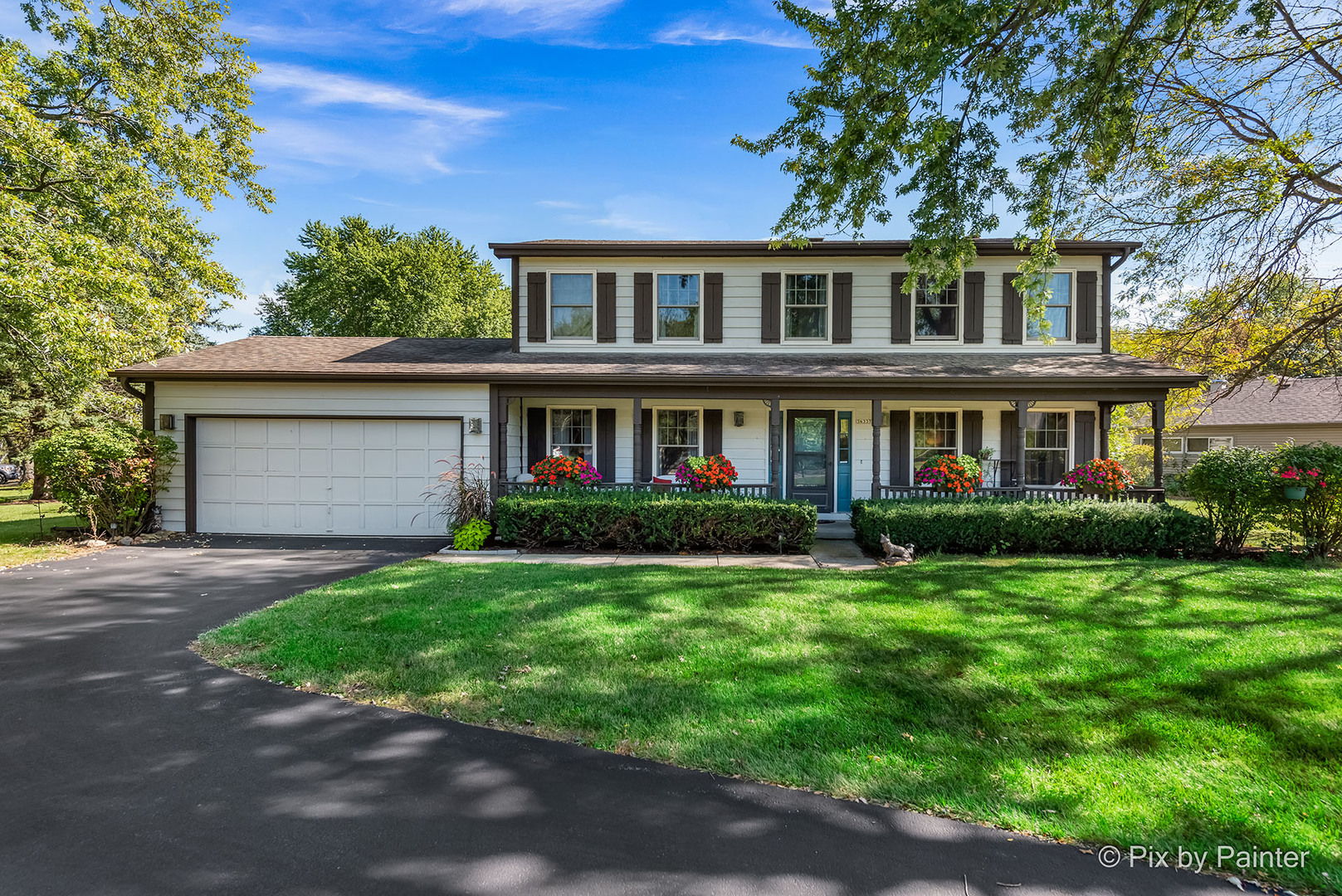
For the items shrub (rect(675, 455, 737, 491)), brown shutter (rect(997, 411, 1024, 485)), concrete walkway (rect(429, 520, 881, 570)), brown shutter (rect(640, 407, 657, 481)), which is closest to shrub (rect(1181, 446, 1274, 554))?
brown shutter (rect(997, 411, 1024, 485))

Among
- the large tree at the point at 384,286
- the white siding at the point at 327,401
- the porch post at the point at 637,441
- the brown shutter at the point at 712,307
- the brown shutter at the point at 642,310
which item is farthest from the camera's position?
the large tree at the point at 384,286

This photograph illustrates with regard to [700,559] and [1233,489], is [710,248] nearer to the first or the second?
[700,559]

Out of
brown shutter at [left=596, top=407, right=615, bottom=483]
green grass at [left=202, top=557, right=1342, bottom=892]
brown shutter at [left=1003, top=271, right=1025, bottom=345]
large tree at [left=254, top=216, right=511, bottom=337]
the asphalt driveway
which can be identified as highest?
large tree at [left=254, top=216, right=511, bottom=337]

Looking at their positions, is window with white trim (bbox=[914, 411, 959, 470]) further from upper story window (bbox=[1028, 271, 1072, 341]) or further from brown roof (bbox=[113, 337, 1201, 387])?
upper story window (bbox=[1028, 271, 1072, 341])

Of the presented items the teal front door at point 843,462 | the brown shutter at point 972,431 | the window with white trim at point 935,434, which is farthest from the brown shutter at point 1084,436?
the teal front door at point 843,462

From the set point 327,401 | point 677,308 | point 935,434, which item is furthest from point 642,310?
point 935,434

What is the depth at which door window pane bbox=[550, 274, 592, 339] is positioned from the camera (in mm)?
11812

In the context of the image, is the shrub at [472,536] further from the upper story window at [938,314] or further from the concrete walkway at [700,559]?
the upper story window at [938,314]

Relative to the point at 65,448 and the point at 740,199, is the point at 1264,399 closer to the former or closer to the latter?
the point at 740,199

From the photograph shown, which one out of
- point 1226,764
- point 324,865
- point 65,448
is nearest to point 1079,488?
point 1226,764

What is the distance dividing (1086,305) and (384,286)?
84.6 feet

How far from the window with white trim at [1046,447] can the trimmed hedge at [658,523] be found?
5.68 metres

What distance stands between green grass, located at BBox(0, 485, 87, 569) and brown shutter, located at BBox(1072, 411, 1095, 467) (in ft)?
58.1

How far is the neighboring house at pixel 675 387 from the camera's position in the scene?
10266mm
